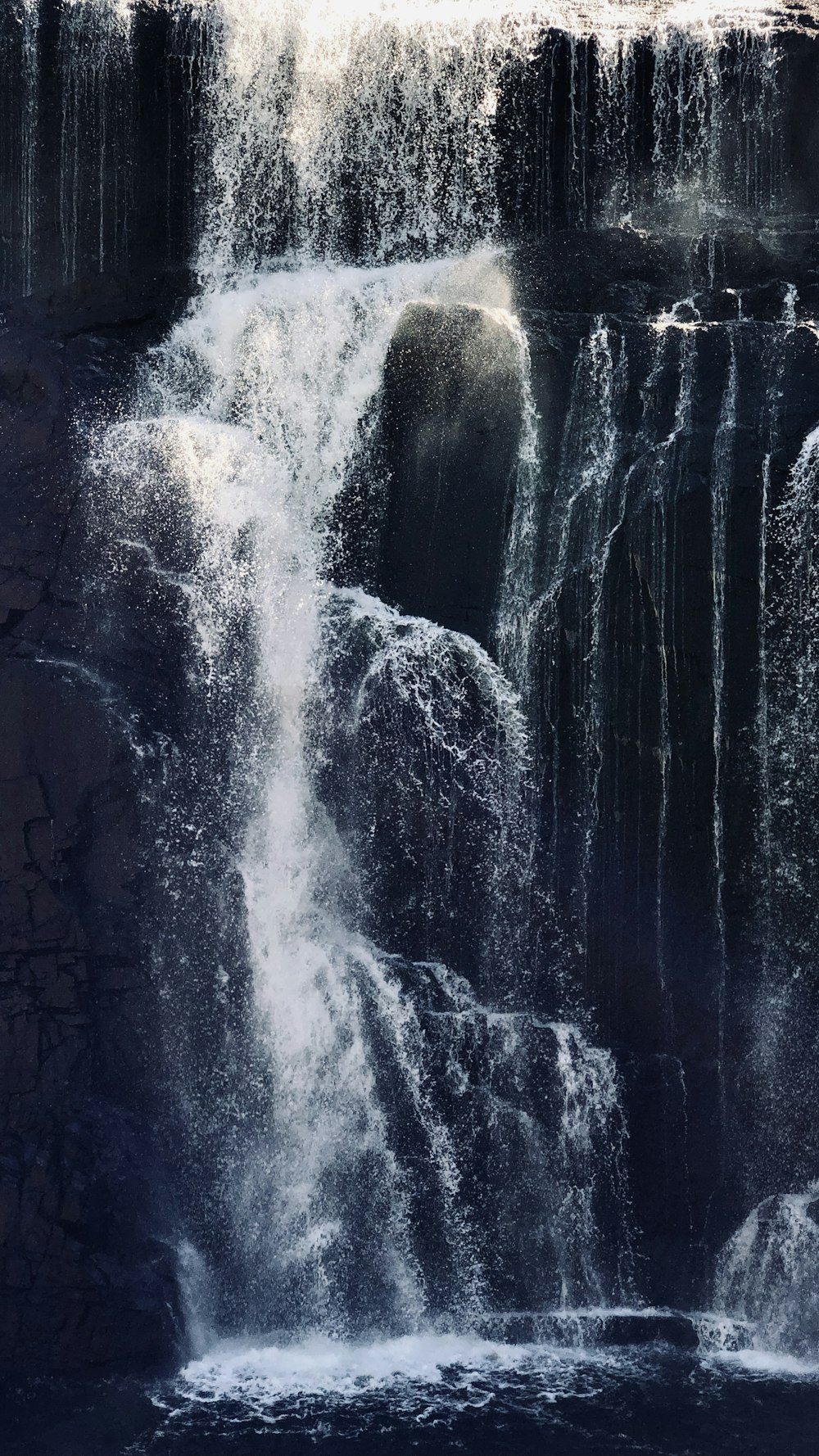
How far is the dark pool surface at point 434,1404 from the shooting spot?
14750 millimetres

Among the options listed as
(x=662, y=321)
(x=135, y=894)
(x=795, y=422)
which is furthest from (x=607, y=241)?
(x=135, y=894)

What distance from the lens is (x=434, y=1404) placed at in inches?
613

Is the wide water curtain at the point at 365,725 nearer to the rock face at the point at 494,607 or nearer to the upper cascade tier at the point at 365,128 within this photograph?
the upper cascade tier at the point at 365,128

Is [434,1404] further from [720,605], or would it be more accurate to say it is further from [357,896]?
[720,605]

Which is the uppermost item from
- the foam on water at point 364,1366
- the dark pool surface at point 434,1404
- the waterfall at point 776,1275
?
the waterfall at point 776,1275

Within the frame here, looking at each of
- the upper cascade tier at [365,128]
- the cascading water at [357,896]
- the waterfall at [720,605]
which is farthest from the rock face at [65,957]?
the waterfall at [720,605]

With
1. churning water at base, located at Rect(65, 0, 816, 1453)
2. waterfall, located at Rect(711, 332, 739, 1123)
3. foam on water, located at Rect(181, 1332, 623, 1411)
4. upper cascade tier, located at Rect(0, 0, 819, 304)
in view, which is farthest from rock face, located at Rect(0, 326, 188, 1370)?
waterfall, located at Rect(711, 332, 739, 1123)

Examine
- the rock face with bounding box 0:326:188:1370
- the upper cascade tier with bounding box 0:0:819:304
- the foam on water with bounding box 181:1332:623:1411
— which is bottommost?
the foam on water with bounding box 181:1332:623:1411

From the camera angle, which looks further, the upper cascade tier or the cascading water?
the upper cascade tier

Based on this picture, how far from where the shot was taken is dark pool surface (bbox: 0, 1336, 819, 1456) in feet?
48.4

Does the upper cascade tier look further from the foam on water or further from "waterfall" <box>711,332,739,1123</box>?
the foam on water

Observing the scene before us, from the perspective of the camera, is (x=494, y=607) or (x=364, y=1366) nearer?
(x=364, y=1366)

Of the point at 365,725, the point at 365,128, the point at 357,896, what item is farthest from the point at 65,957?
the point at 365,128

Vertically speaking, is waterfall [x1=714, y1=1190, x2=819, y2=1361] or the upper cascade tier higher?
the upper cascade tier
